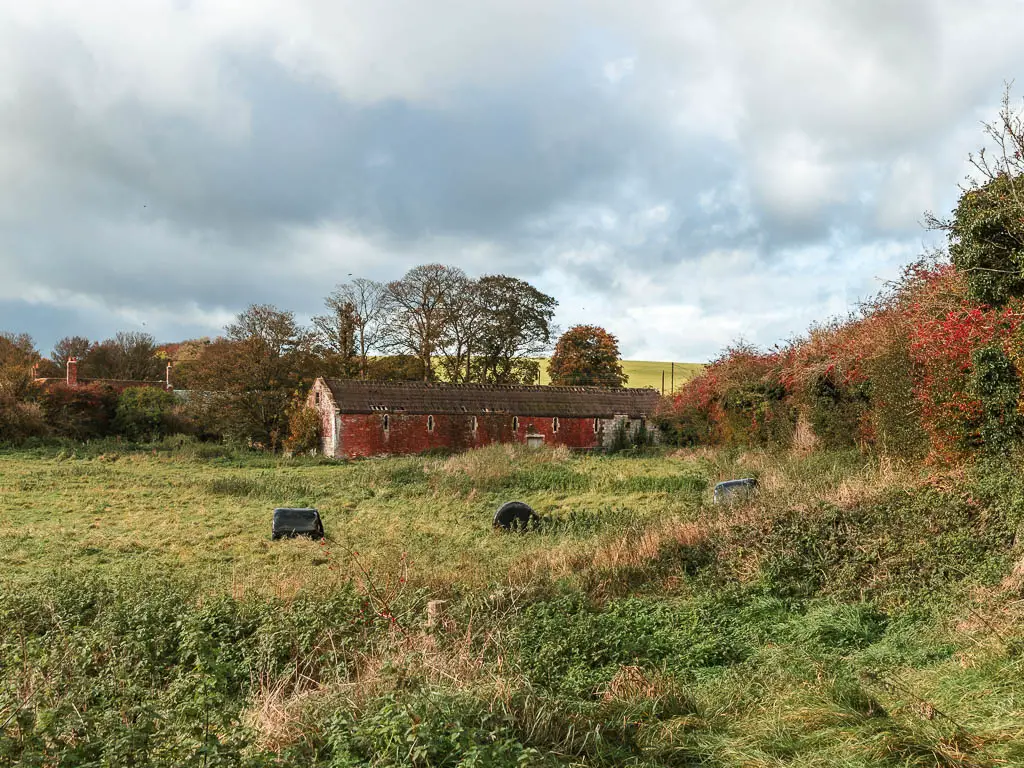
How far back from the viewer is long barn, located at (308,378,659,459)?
36000 millimetres

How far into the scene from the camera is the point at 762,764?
474cm

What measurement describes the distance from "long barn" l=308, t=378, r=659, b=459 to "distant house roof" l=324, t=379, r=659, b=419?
0.05 meters

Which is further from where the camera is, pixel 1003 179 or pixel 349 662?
pixel 1003 179

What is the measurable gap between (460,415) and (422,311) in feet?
43.9

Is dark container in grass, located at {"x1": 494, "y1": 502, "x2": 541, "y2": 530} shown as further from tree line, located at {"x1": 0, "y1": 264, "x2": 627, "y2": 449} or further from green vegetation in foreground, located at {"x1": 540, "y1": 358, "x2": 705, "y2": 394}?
green vegetation in foreground, located at {"x1": 540, "y1": 358, "x2": 705, "y2": 394}

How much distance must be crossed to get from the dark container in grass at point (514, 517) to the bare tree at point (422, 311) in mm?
33912

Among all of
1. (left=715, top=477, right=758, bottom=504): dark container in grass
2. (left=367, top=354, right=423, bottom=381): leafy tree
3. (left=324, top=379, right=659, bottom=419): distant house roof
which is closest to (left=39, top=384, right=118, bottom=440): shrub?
(left=324, top=379, right=659, bottom=419): distant house roof

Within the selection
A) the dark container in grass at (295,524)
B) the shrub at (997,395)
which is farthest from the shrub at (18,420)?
the shrub at (997,395)

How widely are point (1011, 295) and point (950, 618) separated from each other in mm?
8216

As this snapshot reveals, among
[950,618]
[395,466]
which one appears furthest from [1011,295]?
[395,466]

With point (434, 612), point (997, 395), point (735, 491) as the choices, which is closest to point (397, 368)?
point (735, 491)

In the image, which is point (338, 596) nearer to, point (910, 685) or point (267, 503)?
point (910, 685)

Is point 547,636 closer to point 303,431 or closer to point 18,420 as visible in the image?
point 303,431

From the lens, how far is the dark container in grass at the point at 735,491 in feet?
44.8
